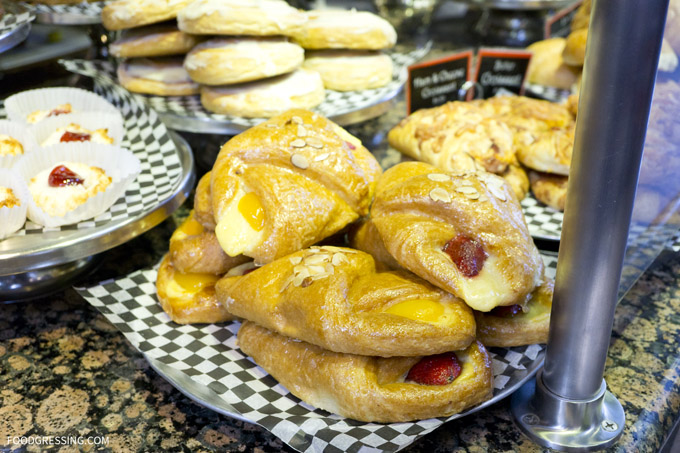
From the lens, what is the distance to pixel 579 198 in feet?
3.80

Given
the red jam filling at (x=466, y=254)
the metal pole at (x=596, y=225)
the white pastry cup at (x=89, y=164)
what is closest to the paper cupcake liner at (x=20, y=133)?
the white pastry cup at (x=89, y=164)

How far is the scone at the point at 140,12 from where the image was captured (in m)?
2.72

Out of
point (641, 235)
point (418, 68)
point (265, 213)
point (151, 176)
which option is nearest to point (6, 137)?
point (151, 176)

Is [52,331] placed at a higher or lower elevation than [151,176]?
lower

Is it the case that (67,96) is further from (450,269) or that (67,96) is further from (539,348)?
(539,348)

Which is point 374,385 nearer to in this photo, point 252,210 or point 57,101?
point 252,210

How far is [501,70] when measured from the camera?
2.93m

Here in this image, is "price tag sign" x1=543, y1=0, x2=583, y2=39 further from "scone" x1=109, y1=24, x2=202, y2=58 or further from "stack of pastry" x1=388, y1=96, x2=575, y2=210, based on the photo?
"scone" x1=109, y1=24, x2=202, y2=58

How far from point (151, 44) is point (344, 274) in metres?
1.80

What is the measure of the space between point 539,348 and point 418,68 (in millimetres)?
1445

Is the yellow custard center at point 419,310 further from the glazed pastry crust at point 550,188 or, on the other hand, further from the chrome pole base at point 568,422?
the glazed pastry crust at point 550,188

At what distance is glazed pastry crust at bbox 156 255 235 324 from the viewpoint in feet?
5.66

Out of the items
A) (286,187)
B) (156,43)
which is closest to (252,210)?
(286,187)

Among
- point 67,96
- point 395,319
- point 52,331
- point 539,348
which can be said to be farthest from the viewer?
point 67,96
